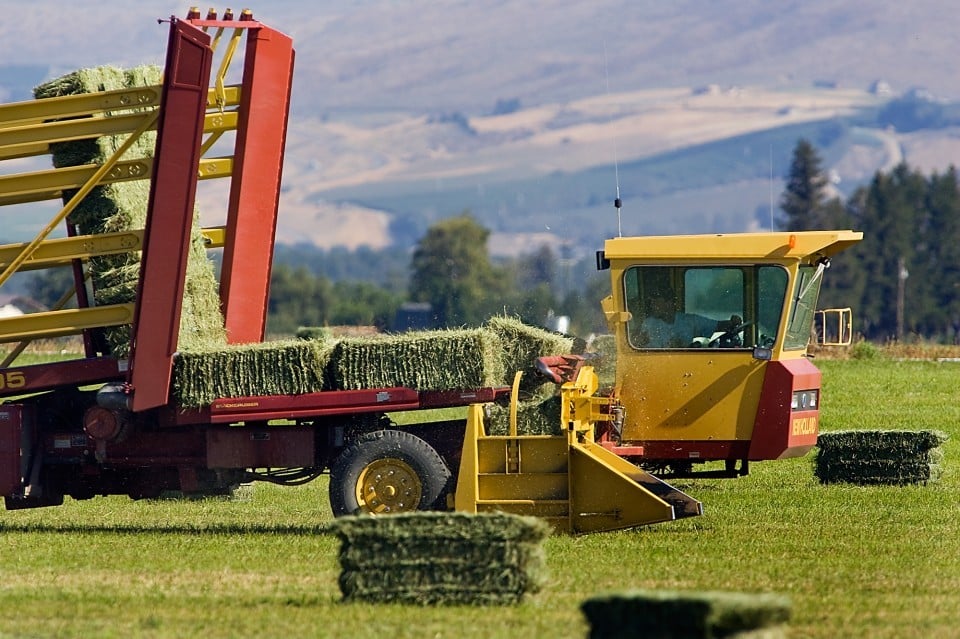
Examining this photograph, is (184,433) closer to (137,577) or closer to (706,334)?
(137,577)

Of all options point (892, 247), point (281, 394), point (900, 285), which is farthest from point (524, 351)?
point (892, 247)

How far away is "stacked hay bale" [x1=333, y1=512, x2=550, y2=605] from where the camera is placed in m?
10.7

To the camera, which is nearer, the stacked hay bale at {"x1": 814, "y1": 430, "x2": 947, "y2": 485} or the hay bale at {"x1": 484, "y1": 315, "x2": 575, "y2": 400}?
the hay bale at {"x1": 484, "y1": 315, "x2": 575, "y2": 400}

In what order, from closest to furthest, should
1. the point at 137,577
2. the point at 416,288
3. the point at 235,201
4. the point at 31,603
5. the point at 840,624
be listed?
the point at 840,624 → the point at 31,603 → the point at 137,577 → the point at 235,201 → the point at 416,288

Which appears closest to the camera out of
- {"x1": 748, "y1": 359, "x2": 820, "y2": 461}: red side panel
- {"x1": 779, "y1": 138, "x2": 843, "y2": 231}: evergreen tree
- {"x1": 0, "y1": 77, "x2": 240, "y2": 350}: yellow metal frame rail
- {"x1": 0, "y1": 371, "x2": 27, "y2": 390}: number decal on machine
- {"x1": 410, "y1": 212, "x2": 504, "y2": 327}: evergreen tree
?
{"x1": 0, "y1": 77, "x2": 240, "y2": 350}: yellow metal frame rail

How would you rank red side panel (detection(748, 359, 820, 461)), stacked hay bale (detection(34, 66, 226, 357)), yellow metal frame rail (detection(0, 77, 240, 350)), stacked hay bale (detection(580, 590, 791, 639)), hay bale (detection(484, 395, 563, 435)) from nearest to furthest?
stacked hay bale (detection(580, 590, 791, 639)), hay bale (detection(484, 395, 563, 435)), yellow metal frame rail (detection(0, 77, 240, 350)), stacked hay bale (detection(34, 66, 226, 357)), red side panel (detection(748, 359, 820, 461))

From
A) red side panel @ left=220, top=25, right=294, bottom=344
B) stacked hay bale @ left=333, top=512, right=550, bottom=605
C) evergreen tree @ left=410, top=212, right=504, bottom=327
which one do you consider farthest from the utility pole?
stacked hay bale @ left=333, top=512, right=550, bottom=605

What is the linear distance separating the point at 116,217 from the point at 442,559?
19.0 ft

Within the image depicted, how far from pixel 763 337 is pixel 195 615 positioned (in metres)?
7.08

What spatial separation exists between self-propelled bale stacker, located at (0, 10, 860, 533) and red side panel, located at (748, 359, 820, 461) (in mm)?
19

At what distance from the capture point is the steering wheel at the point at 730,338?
15.8 metres

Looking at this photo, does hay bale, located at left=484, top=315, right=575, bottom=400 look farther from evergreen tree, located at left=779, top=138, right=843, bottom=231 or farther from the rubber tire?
evergreen tree, located at left=779, top=138, right=843, bottom=231

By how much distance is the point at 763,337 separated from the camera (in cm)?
1570

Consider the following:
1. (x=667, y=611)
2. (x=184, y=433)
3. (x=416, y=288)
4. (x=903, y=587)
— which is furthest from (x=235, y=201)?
(x=416, y=288)
